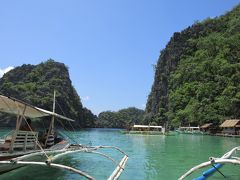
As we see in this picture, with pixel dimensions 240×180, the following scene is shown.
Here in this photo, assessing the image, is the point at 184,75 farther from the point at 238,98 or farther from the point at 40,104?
the point at 40,104

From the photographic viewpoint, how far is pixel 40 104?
5089 inches

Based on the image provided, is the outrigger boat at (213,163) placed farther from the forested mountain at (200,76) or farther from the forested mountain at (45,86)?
the forested mountain at (45,86)

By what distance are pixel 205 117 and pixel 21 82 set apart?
86.9m

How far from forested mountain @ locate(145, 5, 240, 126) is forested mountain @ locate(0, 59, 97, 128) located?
3532 cm

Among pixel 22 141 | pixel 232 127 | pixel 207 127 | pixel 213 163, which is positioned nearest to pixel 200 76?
pixel 207 127

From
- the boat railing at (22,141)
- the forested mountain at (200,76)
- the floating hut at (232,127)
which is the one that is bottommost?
the boat railing at (22,141)

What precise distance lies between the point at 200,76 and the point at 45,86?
66.4m

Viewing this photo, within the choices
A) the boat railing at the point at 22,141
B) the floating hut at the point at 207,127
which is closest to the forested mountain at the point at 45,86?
the floating hut at the point at 207,127

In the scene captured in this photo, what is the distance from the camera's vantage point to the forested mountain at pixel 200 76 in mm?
90562

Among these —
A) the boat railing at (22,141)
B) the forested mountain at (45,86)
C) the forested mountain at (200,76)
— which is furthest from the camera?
the forested mountain at (45,86)

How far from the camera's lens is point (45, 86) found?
14475cm

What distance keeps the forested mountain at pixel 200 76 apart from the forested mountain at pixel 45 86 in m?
35.3

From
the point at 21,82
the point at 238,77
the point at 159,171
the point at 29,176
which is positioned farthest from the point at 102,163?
the point at 21,82

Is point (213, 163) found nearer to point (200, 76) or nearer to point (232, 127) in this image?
point (232, 127)
